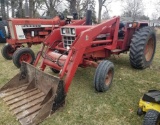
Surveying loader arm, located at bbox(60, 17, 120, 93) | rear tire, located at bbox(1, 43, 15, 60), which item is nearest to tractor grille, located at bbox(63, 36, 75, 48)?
loader arm, located at bbox(60, 17, 120, 93)

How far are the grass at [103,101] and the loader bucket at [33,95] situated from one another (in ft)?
0.40

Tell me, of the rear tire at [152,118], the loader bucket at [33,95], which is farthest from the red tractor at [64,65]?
the rear tire at [152,118]

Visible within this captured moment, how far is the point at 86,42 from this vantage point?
153 inches

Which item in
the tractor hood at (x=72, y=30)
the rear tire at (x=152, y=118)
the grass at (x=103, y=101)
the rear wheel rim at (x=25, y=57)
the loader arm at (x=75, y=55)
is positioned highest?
the tractor hood at (x=72, y=30)

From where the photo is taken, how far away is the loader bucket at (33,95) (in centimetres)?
318

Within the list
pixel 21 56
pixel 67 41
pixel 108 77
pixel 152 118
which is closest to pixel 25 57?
pixel 21 56

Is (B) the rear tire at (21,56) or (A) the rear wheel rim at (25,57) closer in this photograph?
(B) the rear tire at (21,56)

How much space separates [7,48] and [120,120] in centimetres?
531

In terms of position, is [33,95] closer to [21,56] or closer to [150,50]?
[21,56]

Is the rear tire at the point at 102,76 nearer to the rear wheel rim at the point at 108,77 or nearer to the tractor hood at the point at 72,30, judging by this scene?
the rear wheel rim at the point at 108,77

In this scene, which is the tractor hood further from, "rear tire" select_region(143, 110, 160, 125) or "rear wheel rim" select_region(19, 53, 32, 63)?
"rear tire" select_region(143, 110, 160, 125)

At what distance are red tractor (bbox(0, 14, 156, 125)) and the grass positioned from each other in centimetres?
16

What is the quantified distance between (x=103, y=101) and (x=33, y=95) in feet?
4.36

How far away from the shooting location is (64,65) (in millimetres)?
3596
